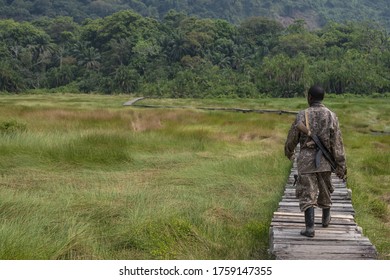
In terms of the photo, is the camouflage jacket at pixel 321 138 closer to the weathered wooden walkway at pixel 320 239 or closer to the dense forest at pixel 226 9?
the weathered wooden walkway at pixel 320 239

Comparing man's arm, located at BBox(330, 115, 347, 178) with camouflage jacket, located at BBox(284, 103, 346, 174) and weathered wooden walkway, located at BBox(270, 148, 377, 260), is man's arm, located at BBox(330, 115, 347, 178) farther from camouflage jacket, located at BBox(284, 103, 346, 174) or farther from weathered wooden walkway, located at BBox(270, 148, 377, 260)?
weathered wooden walkway, located at BBox(270, 148, 377, 260)

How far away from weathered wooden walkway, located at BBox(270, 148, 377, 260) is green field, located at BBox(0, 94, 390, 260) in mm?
318

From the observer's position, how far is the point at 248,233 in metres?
6.34

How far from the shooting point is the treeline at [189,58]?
55625 millimetres

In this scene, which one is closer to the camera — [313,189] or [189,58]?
[313,189]

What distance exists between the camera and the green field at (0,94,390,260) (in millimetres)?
5785

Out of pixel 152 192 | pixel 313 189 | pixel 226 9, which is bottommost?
pixel 226 9

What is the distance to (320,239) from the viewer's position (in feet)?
17.9

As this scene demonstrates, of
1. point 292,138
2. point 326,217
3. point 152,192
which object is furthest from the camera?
point 152,192

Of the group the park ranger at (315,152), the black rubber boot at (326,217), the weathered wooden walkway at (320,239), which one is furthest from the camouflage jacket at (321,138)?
the weathered wooden walkway at (320,239)

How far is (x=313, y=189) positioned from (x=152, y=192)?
363cm

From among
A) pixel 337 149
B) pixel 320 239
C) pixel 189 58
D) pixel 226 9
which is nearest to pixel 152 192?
pixel 320 239

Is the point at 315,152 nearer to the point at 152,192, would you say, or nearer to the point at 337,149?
the point at 337,149

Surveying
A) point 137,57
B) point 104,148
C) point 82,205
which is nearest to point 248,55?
point 137,57
